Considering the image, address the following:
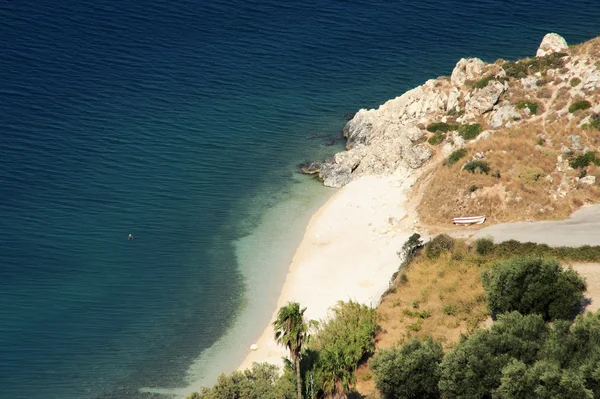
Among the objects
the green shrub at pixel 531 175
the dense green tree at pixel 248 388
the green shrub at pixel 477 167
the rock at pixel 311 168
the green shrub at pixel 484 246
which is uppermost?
the rock at pixel 311 168

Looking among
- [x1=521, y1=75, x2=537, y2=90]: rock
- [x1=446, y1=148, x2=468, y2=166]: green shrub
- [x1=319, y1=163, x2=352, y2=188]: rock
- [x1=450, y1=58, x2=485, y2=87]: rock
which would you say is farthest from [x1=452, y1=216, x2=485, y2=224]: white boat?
[x1=450, y1=58, x2=485, y2=87]: rock

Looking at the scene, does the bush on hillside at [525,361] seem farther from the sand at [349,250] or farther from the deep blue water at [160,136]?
the deep blue water at [160,136]

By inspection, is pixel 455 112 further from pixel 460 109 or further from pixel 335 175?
pixel 335 175

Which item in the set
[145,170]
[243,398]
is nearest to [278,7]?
[145,170]

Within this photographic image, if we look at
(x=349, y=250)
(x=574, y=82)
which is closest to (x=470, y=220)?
(x=349, y=250)

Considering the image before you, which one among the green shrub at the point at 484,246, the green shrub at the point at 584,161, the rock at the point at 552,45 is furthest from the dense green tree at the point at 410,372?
the rock at the point at 552,45

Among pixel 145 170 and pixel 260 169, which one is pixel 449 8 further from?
pixel 145 170
